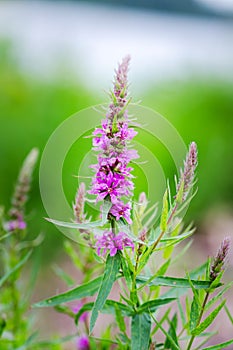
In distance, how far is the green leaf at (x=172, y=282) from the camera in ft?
2.54

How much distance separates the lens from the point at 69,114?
3.26 m

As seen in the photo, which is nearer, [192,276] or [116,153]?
[116,153]

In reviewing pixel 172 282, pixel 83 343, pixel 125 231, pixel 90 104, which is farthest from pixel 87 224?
pixel 90 104

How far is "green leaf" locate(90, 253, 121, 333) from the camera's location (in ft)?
2.36

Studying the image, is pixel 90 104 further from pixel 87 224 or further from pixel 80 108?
pixel 87 224

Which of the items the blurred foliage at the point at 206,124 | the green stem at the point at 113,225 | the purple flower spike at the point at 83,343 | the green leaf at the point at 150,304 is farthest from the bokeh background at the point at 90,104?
the green stem at the point at 113,225

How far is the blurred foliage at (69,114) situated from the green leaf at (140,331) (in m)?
2.02

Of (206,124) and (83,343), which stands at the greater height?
(206,124)

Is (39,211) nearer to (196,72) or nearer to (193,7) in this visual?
(196,72)

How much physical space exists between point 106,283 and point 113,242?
59mm

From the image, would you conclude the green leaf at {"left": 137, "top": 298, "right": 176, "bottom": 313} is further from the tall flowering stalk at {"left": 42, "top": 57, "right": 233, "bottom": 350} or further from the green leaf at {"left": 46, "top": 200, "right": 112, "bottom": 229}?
the green leaf at {"left": 46, "top": 200, "right": 112, "bottom": 229}

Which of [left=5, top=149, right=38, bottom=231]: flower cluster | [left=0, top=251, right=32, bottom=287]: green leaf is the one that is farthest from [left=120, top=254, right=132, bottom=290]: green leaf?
[left=5, top=149, right=38, bottom=231]: flower cluster

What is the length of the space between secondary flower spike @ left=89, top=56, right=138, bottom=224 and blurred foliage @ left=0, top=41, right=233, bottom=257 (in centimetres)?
210

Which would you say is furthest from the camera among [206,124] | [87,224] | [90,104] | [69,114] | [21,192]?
[206,124]
